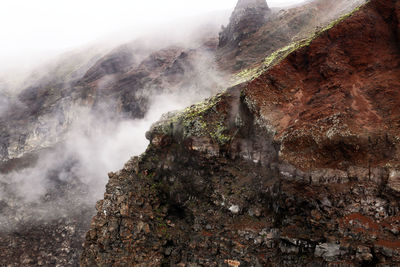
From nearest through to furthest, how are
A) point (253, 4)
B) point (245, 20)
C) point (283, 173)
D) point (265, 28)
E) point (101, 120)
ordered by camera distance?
point (283, 173)
point (265, 28)
point (245, 20)
point (253, 4)
point (101, 120)

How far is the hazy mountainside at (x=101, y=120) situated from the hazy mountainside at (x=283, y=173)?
0.30m

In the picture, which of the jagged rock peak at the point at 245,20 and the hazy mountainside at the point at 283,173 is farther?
the jagged rock peak at the point at 245,20

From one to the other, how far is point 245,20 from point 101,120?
1074 inches

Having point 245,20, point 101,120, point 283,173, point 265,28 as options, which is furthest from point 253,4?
point 101,120

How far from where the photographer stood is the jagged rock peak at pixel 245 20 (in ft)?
95.5

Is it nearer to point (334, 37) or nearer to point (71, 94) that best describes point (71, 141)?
point (71, 94)

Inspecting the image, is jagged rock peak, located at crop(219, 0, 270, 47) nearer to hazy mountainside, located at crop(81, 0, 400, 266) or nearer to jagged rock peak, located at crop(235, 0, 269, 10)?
jagged rock peak, located at crop(235, 0, 269, 10)

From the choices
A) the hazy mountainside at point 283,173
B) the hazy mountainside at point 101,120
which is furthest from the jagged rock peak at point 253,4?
the hazy mountainside at point 283,173

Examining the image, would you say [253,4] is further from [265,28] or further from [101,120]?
[101,120]

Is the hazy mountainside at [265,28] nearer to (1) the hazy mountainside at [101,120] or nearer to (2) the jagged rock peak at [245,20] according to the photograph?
(2) the jagged rock peak at [245,20]

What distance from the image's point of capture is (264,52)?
2361cm

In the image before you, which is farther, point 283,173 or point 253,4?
point 253,4

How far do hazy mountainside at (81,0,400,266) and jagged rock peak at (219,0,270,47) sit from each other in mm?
18535

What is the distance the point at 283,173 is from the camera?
9586mm
